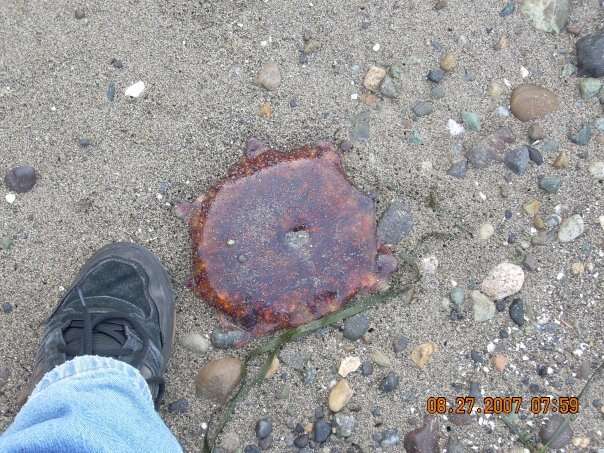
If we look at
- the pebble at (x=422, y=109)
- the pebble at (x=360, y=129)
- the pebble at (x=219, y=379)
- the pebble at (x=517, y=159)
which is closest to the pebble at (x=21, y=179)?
the pebble at (x=219, y=379)

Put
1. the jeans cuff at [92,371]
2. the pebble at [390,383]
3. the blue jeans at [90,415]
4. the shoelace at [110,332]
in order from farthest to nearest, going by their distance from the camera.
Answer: the pebble at [390,383], the shoelace at [110,332], the jeans cuff at [92,371], the blue jeans at [90,415]

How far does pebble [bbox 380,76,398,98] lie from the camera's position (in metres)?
2.11

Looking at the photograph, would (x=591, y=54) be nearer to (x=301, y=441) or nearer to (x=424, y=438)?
(x=424, y=438)

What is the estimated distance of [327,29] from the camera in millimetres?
2146

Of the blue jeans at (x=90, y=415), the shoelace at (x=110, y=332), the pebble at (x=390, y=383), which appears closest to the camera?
the blue jeans at (x=90, y=415)

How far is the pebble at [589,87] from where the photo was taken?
215cm

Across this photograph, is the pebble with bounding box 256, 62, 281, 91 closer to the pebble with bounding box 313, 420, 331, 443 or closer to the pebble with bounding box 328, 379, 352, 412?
the pebble with bounding box 328, 379, 352, 412

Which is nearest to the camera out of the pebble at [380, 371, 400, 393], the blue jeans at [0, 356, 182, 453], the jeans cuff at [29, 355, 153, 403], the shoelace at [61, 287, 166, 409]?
the blue jeans at [0, 356, 182, 453]

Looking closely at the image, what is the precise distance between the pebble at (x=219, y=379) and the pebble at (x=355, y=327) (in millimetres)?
397

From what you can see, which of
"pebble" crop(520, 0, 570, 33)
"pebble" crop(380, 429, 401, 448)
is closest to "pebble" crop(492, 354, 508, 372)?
"pebble" crop(380, 429, 401, 448)

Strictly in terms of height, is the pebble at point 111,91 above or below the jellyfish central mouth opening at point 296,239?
above

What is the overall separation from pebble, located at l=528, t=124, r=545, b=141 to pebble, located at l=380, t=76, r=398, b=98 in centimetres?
52
